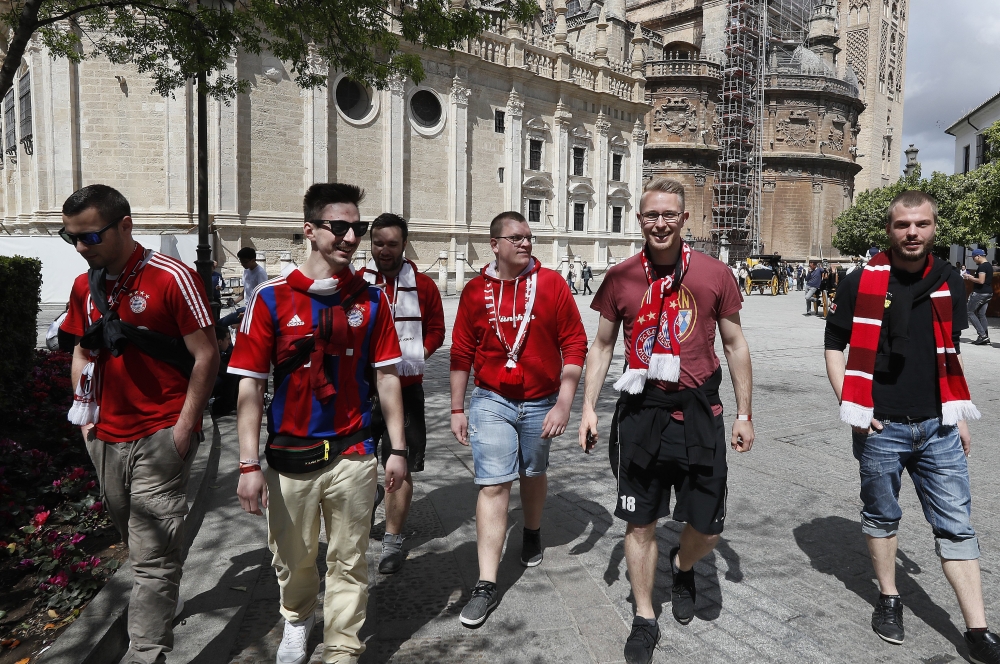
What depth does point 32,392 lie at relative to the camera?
6711 millimetres

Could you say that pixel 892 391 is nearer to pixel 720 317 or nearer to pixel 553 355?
pixel 720 317

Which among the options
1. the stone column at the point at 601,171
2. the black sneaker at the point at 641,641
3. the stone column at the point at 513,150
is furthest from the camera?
the stone column at the point at 601,171

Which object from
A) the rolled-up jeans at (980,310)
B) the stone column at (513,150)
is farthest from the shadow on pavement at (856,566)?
the stone column at (513,150)

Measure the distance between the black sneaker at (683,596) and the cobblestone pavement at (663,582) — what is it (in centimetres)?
5

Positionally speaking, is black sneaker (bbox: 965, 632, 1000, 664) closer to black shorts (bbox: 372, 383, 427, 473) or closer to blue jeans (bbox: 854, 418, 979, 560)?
blue jeans (bbox: 854, 418, 979, 560)

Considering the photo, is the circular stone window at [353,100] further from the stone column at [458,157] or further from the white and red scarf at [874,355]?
the white and red scarf at [874,355]

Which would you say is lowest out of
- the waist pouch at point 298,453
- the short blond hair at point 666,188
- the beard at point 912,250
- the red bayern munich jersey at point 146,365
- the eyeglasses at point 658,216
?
the waist pouch at point 298,453

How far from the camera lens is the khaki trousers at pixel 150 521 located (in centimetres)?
280

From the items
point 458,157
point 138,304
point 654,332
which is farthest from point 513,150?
point 138,304

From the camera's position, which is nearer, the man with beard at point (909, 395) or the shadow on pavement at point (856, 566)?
the man with beard at point (909, 395)

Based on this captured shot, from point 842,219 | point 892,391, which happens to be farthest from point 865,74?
point 892,391

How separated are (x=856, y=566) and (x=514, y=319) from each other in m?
2.45

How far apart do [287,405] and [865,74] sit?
8634cm

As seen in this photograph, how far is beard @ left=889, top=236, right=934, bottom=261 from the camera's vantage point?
305 centimetres
